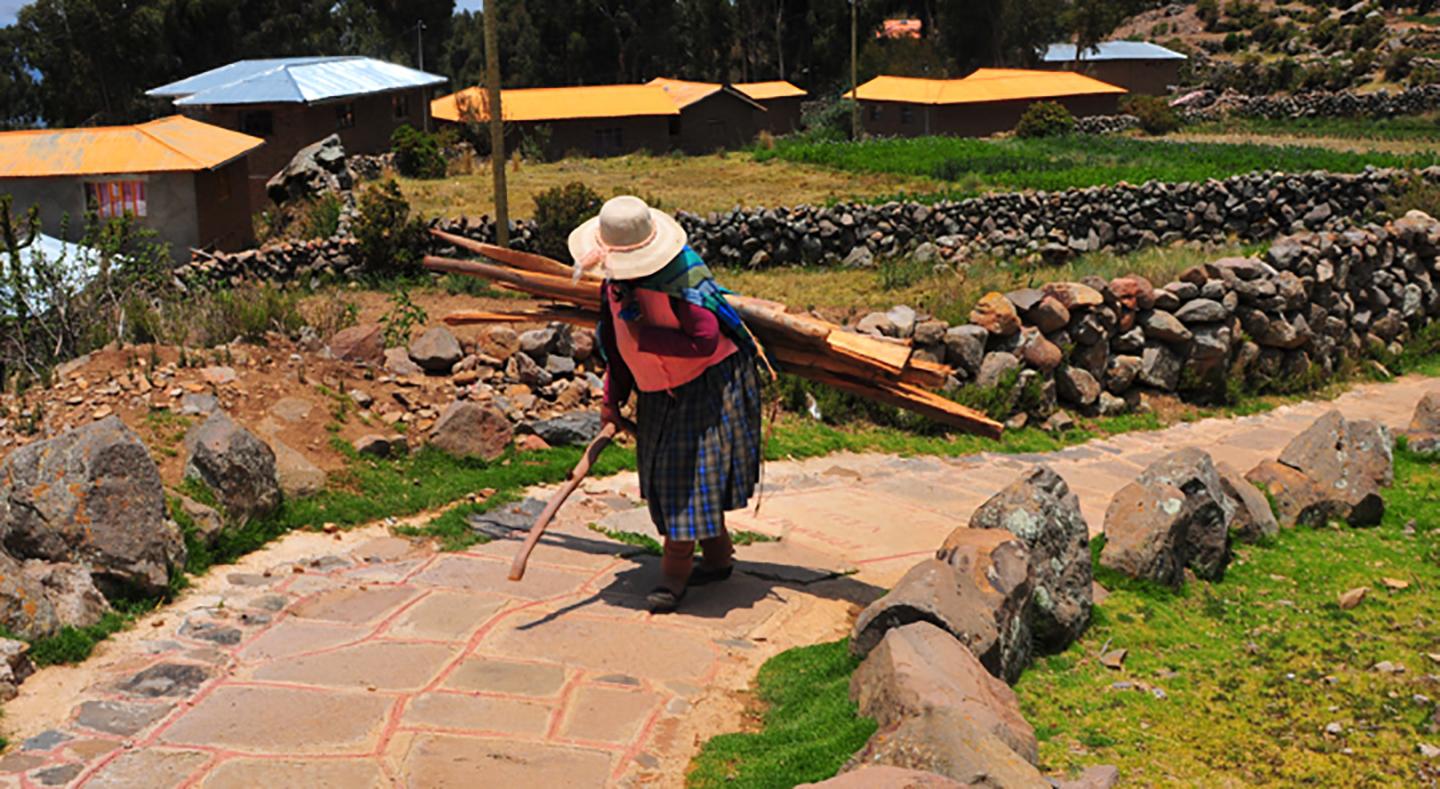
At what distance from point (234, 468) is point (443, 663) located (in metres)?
2.16

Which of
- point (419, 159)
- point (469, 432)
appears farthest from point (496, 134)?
point (419, 159)

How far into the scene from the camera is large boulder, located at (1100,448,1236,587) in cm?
721

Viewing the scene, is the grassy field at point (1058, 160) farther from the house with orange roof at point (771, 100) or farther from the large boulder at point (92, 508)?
the large boulder at point (92, 508)

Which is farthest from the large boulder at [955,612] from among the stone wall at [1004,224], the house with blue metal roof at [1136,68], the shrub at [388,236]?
the house with blue metal roof at [1136,68]

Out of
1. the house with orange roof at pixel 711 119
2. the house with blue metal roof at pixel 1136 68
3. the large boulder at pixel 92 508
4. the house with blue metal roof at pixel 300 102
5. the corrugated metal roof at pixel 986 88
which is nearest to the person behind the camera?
the large boulder at pixel 92 508

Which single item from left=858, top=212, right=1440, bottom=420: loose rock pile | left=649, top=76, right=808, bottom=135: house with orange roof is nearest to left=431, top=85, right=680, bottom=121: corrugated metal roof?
left=649, top=76, right=808, bottom=135: house with orange roof

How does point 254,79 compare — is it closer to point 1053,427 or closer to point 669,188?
point 669,188

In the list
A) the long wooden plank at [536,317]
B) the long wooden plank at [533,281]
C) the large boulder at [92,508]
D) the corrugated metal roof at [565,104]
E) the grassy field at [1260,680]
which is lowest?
the grassy field at [1260,680]

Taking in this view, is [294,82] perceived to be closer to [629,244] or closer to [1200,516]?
[629,244]

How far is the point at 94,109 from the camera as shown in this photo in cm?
5319

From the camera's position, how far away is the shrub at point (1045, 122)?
124ft

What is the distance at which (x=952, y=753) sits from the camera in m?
4.13

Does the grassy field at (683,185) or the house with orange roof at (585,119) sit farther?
the house with orange roof at (585,119)

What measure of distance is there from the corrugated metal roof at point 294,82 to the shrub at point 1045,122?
16.3 m
